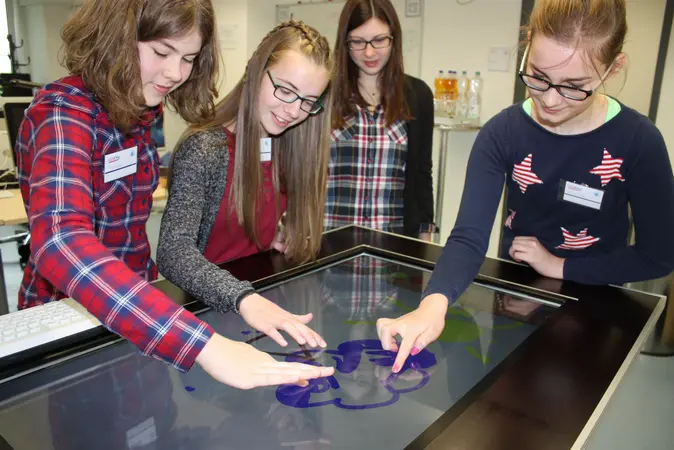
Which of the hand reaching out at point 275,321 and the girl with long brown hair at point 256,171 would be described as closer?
the hand reaching out at point 275,321

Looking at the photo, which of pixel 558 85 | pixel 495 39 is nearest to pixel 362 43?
pixel 558 85

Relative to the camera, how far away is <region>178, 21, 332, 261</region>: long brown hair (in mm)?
1212

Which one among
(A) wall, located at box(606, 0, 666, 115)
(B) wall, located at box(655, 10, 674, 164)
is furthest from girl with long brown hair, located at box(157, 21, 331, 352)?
(B) wall, located at box(655, 10, 674, 164)

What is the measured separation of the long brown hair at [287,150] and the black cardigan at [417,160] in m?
0.56

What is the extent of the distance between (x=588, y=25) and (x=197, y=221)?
825 millimetres

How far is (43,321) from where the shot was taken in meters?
0.83

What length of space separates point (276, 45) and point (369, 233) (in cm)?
54

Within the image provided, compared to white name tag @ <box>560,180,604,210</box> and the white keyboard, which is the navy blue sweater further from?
the white keyboard

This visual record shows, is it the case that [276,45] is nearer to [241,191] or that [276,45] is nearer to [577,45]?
[241,191]

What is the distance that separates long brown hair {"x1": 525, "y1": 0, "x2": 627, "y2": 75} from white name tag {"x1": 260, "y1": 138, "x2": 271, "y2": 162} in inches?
26.2

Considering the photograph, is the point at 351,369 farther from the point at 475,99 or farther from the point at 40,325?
the point at 475,99

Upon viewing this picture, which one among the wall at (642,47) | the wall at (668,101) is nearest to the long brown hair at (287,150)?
the wall at (642,47)

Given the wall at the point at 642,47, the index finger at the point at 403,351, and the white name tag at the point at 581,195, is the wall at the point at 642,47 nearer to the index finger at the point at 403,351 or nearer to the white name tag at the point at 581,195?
the white name tag at the point at 581,195

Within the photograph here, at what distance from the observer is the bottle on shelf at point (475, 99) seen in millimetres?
3399
